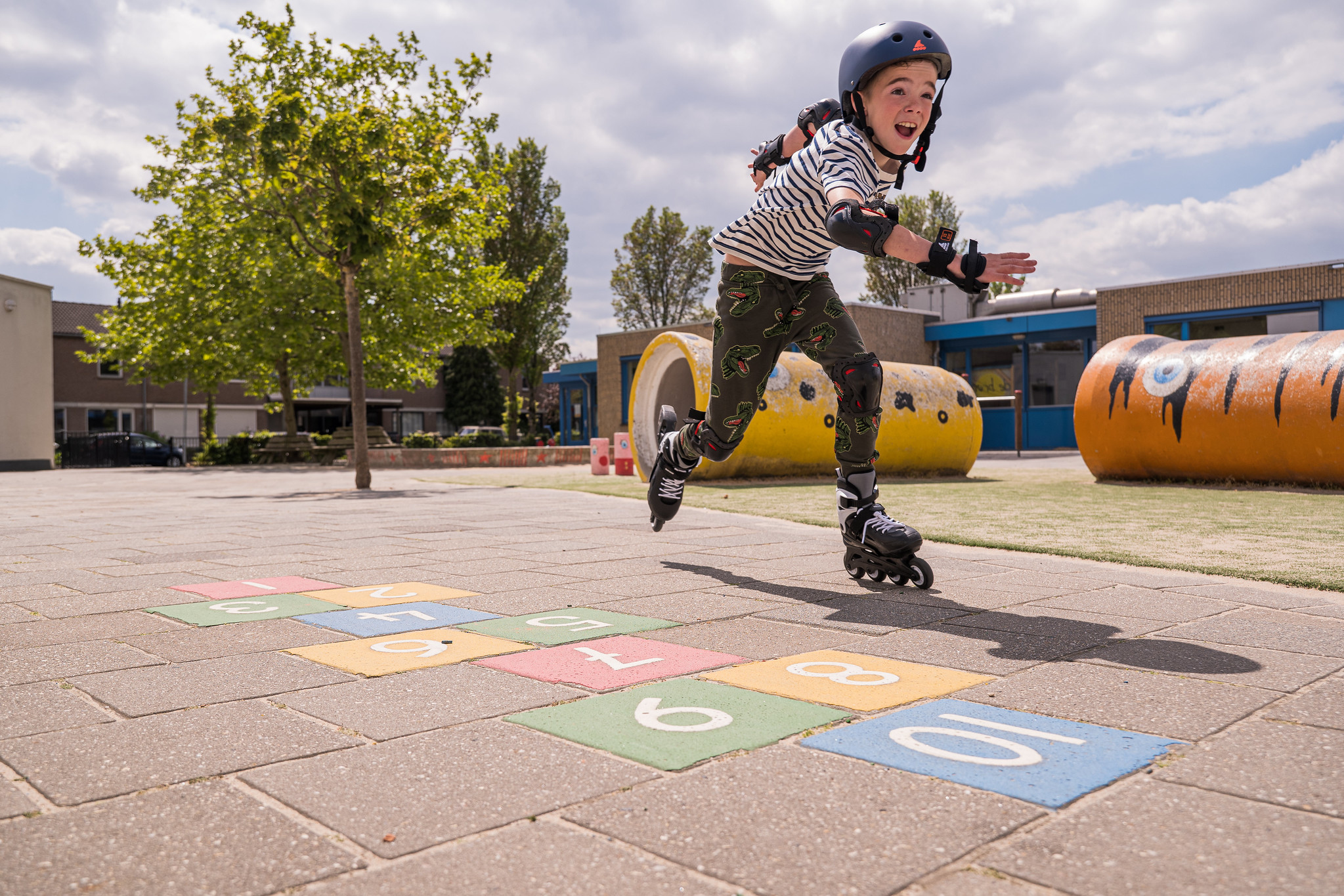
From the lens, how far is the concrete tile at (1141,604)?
→ 3.73 m

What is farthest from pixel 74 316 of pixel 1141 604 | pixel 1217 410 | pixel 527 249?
pixel 1141 604

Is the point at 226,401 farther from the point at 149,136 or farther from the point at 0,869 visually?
the point at 0,869

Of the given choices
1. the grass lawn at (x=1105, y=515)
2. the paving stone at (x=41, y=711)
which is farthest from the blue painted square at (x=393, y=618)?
the grass lawn at (x=1105, y=515)

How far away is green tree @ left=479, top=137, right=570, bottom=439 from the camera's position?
1468 inches

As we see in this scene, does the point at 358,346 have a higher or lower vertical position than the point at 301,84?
lower

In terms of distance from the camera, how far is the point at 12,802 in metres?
1.86

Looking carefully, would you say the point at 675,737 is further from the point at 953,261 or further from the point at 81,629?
the point at 81,629

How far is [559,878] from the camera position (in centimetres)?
154

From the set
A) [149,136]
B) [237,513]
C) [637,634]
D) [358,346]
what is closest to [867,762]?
[637,634]

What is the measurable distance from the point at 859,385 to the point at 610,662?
2.18m

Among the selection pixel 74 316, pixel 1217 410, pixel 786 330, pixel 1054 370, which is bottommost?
pixel 1217 410

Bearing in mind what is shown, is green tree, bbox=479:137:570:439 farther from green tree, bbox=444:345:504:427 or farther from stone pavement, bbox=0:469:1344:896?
stone pavement, bbox=0:469:1344:896

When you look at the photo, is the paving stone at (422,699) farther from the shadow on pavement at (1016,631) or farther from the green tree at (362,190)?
the green tree at (362,190)

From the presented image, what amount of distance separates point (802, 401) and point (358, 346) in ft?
21.9
